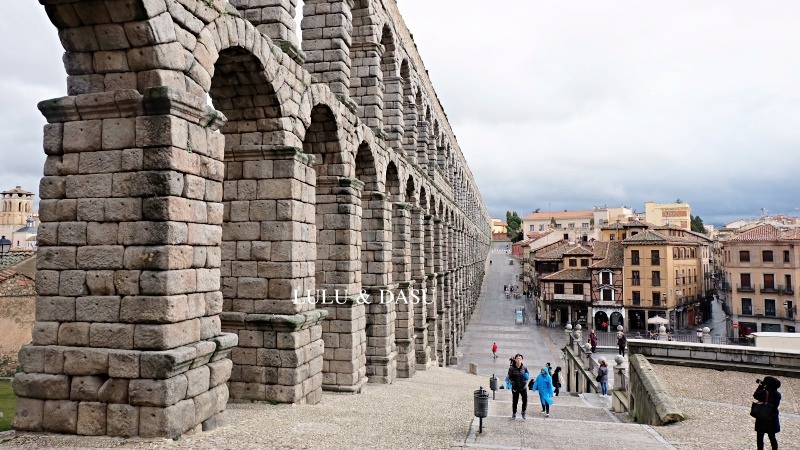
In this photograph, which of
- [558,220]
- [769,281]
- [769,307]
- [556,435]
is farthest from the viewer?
[558,220]

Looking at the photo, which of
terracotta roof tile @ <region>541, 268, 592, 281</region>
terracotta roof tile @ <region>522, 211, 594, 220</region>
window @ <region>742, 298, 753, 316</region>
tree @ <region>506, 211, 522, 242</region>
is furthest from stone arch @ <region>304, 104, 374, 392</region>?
tree @ <region>506, 211, 522, 242</region>

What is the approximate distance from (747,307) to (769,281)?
2.57 m

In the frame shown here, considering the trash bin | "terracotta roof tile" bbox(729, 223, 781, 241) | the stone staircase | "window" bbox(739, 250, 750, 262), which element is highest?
"terracotta roof tile" bbox(729, 223, 781, 241)

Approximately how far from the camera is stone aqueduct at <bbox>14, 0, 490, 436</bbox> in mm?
6043

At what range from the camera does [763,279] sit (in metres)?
41.1

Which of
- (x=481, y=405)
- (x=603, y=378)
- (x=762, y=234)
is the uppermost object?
(x=762, y=234)

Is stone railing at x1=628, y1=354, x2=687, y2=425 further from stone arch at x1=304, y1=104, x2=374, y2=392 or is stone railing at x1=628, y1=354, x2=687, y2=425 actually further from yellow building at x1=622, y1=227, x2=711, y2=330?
yellow building at x1=622, y1=227, x2=711, y2=330

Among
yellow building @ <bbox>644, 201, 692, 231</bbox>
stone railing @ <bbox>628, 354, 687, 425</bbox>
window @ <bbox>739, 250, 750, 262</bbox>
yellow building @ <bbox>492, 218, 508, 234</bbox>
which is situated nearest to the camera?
stone railing @ <bbox>628, 354, 687, 425</bbox>

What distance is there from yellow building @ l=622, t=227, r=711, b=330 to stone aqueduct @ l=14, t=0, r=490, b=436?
120ft

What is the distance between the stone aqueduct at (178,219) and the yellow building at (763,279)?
40597mm

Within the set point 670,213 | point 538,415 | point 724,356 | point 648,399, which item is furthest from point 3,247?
point 670,213

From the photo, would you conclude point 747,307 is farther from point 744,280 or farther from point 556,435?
point 556,435

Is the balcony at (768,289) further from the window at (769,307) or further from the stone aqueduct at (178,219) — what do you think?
the stone aqueduct at (178,219)

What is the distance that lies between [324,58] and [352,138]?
203cm
